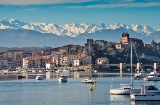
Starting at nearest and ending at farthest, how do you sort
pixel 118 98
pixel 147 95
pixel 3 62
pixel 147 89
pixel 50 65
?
pixel 147 95 → pixel 147 89 → pixel 118 98 → pixel 50 65 → pixel 3 62

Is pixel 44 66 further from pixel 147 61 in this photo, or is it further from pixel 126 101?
pixel 126 101

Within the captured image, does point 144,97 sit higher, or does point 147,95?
point 147,95

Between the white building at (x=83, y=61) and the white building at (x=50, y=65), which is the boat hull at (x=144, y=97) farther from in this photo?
the white building at (x=50, y=65)

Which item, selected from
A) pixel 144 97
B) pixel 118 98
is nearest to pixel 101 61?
pixel 118 98

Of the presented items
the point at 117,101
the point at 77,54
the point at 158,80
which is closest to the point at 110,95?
the point at 117,101

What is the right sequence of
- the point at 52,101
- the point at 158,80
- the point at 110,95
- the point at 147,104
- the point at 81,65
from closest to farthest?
the point at 147,104 → the point at 52,101 → the point at 110,95 → the point at 158,80 → the point at 81,65

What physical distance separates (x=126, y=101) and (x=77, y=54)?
4365 inches

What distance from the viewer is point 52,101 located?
41.8 meters

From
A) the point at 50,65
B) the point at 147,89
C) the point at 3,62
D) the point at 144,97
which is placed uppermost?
the point at 3,62

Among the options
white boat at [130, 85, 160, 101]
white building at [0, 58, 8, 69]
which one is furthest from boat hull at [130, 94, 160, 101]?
white building at [0, 58, 8, 69]

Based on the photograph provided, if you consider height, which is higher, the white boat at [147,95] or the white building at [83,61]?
the white building at [83,61]

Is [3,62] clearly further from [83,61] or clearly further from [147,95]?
[147,95]

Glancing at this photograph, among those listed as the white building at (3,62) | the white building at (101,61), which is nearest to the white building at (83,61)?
the white building at (101,61)

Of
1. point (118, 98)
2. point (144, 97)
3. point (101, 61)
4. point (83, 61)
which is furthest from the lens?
point (83, 61)
